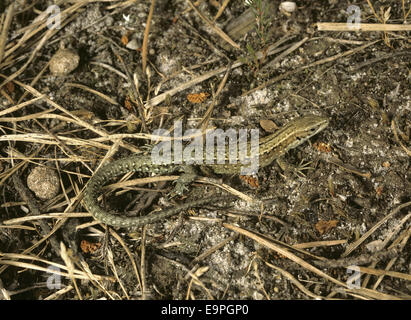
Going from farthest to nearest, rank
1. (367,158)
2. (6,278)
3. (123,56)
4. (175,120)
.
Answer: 1. (123,56)
2. (175,120)
3. (367,158)
4. (6,278)

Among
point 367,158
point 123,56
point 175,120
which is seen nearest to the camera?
point 367,158

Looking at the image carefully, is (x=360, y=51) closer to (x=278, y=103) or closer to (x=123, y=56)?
(x=278, y=103)

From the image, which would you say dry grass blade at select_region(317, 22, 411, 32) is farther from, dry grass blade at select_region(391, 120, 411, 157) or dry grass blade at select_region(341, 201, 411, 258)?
dry grass blade at select_region(341, 201, 411, 258)

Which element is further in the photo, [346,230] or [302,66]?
[302,66]

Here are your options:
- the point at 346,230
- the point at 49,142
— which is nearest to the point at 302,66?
the point at 346,230

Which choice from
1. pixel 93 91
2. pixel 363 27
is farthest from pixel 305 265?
pixel 93 91

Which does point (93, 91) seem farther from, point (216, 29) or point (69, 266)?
point (69, 266)

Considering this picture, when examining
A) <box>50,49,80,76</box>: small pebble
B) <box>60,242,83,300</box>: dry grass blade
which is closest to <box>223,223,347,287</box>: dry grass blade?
<box>60,242,83,300</box>: dry grass blade

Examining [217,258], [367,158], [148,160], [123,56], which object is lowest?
[217,258]
